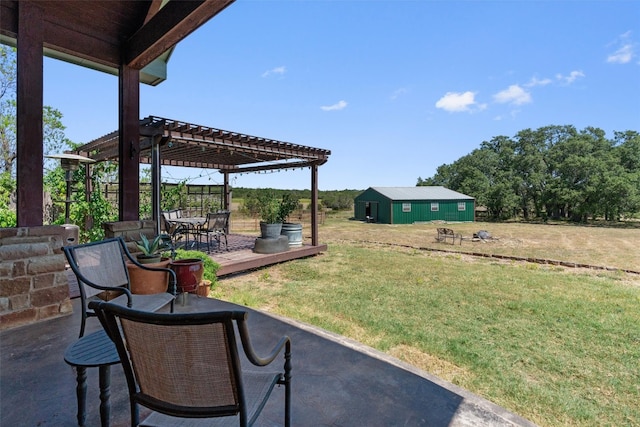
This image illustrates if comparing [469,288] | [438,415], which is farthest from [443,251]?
[438,415]

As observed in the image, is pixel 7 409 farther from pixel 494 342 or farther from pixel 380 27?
pixel 380 27

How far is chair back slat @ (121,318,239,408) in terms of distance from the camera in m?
0.82

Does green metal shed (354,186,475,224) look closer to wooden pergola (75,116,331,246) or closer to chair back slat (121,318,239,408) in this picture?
wooden pergola (75,116,331,246)

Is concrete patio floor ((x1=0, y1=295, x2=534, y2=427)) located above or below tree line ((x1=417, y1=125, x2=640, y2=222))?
below

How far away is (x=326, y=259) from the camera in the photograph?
814 cm

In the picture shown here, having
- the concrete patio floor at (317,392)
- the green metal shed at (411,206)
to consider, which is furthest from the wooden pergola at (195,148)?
the green metal shed at (411,206)

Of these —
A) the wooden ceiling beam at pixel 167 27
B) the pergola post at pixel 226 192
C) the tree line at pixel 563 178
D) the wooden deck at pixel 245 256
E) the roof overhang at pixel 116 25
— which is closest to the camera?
the wooden ceiling beam at pixel 167 27

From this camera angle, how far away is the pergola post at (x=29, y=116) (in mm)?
2553

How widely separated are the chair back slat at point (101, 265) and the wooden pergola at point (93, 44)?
3.34ft

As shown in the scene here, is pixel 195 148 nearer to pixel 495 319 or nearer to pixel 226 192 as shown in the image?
pixel 226 192

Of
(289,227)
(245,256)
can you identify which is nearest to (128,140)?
(245,256)

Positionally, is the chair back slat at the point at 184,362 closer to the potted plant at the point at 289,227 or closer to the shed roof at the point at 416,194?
the potted plant at the point at 289,227

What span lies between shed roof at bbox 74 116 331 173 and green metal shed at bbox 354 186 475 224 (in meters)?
13.9

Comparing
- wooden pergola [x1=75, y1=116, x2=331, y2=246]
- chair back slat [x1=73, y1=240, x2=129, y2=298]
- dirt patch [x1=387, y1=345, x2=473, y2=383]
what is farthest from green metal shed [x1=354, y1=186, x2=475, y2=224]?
chair back slat [x1=73, y1=240, x2=129, y2=298]
